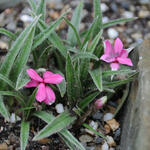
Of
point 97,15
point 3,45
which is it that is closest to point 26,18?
point 3,45

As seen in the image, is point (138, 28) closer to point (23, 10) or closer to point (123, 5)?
point (123, 5)

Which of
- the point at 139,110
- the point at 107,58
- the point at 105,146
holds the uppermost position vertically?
the point at 107,58

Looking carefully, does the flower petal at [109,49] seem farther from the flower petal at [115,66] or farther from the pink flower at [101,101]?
the pink flower at [101,101]

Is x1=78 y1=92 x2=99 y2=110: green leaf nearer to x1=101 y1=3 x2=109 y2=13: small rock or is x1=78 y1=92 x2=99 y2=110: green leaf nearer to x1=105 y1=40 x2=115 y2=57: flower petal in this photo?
x1=105 y1=40 x2=115 y2=57: flower petal

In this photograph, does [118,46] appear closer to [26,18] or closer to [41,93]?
[41,93]

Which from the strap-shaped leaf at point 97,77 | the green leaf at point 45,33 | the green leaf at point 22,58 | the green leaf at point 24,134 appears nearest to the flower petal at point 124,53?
the strap-shaped leaf at point 97,77

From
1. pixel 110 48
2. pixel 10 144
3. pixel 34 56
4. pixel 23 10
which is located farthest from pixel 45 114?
pixel 23 10

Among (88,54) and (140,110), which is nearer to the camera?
(140,110)
